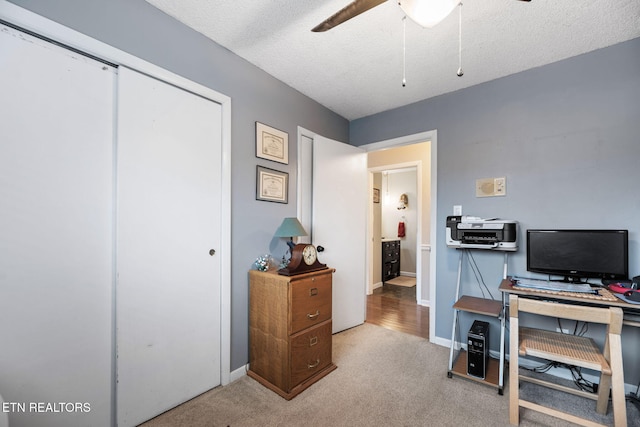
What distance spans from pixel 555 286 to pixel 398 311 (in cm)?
212

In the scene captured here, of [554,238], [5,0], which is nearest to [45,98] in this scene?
[5,0]

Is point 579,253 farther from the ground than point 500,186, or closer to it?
closer to it

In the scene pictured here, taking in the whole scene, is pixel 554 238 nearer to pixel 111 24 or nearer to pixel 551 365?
pixel 551 365

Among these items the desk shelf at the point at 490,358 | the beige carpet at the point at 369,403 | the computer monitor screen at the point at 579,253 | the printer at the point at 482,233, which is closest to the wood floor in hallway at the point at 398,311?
the desk shelf at the point at 490,358

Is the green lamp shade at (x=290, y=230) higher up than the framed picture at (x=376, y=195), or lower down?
lower down

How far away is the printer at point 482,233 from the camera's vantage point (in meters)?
2.12

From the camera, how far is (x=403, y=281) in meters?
5.50

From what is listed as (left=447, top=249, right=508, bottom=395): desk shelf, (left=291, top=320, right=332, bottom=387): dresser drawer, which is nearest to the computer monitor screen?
(left=447, top=249, right=508, bottom=395): desk shelf

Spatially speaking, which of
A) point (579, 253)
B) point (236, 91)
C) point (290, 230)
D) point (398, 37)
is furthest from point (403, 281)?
point (236, 91)

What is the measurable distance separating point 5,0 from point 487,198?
3382 millimetres

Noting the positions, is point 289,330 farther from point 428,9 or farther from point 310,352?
point 428,9

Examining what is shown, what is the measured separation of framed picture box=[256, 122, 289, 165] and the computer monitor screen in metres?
2.22

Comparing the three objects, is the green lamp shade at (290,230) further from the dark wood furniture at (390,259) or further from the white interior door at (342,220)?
the dark wood furniture at (390,259)

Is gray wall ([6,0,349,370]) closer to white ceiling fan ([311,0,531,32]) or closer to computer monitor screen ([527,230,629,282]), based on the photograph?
white ceiling fan ([311,0,531,32])
